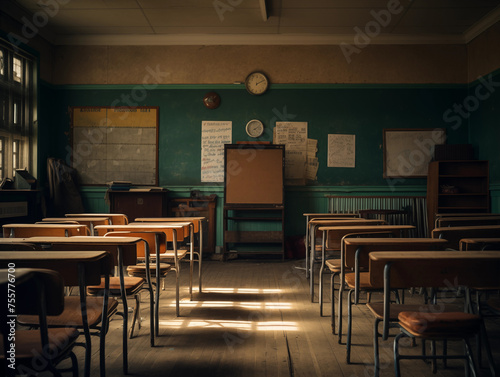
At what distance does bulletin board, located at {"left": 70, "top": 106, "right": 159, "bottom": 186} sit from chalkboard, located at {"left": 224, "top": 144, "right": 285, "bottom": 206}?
1.23 metres

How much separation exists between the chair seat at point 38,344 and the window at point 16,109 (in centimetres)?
447

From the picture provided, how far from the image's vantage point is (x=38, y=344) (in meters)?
1.31

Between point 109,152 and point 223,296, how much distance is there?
353 centimetres

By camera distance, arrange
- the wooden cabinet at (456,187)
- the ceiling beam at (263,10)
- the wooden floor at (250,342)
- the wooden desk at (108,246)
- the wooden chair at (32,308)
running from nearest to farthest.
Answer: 1. the wooden chair at (32,308)
2. the wooden desk at (108,246)
3. the wooden floor at (250,342)
4. the ceiling beam at (263,10)
5. the wooden cabinet at (456,187)

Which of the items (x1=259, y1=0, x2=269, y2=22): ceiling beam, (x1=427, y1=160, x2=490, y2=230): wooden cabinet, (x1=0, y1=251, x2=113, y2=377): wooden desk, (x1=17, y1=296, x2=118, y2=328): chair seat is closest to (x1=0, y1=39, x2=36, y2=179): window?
(x1=259, y1=0, x2=269, y2=22): ceiling beam

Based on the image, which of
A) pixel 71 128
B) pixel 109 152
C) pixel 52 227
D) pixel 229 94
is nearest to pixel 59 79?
pixel 71 128

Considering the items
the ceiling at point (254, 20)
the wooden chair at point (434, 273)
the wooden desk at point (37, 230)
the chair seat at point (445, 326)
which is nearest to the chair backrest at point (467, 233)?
the wooden chair at point (434, 273)

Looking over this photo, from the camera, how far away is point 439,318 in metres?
1.42

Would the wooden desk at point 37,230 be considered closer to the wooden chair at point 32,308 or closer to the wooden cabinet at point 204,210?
the wooden chair at point 32,308

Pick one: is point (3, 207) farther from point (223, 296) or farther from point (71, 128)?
point (223, 296)

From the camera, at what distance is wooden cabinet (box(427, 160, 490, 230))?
18.4 feet

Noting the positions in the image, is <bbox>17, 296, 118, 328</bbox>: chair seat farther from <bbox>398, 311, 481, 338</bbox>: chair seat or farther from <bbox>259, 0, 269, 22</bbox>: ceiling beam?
<bbox>259, 0, 269, 22</bbox>: ceiling beam

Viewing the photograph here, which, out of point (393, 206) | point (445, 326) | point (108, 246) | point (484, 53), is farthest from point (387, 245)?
point (484, 53)

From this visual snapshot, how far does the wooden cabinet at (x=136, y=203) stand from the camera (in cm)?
562
